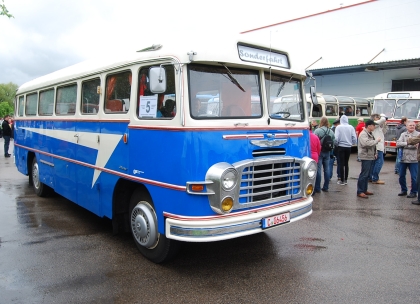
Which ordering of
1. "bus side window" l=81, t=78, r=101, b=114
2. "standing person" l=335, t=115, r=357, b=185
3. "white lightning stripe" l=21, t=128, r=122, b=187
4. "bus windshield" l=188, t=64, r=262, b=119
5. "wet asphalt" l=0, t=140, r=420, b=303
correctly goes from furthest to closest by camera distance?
"standing person" l=335, t=115, r=357, b=185 < "bus side window" l=81, t=78, r=101, b=114 < "white lightning stripe" l=21, t=128, r=122, b=187 < "bus windshield" l=188, t=64, r=262, b=119 < "wet asphalt" l=0, t=140, r=420, b=303

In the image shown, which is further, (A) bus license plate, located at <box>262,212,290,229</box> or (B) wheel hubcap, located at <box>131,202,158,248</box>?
(B) wheel hubcap, located at <box>131,202,158,248</box>

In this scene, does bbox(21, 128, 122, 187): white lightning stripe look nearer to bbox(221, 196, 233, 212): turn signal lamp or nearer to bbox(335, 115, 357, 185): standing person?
bbox(221, 196, 233, 212): turn signal lamp

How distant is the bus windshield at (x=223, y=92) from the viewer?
170 inches

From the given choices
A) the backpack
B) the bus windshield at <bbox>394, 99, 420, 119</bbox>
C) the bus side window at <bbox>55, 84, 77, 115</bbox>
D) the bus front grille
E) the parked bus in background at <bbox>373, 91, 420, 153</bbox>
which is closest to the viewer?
the bus front grille

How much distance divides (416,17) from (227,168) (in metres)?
27.4

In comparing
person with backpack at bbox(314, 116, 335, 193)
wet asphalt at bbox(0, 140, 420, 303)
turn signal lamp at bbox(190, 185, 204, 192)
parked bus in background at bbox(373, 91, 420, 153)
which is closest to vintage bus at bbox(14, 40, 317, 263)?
turn signal lamp at bbox(190, 185, 204, 192)

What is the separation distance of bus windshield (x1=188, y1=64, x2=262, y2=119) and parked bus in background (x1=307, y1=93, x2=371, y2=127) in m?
14.0

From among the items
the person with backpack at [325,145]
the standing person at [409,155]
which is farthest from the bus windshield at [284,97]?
the standing person at [409,155]

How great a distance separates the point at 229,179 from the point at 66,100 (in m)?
4.24

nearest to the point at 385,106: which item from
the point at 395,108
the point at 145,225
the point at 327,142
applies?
the point at 395,108

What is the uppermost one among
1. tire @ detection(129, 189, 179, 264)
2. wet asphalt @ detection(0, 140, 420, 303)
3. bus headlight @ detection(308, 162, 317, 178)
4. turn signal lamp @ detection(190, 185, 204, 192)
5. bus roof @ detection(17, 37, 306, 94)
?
bus roof @ detection(17, 37, 306, 94)

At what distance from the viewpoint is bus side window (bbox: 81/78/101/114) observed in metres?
5.80

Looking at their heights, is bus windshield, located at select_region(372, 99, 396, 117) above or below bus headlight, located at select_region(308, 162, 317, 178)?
above

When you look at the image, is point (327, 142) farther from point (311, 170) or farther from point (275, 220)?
point (275, 220)
